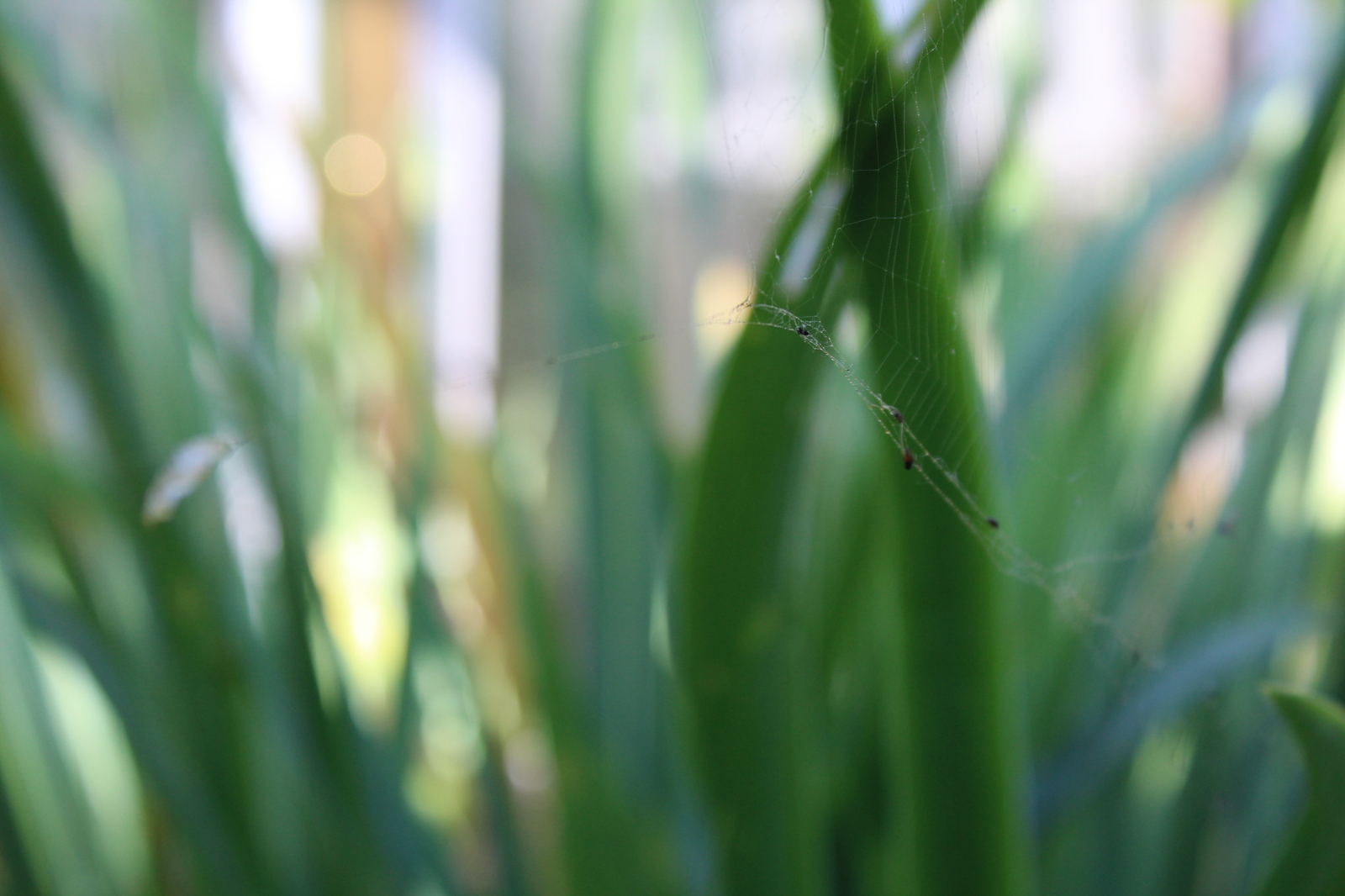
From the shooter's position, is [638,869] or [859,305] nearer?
[859,305]

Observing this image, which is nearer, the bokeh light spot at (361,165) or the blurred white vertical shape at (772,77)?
the blurred white vertical shape at (772,77)

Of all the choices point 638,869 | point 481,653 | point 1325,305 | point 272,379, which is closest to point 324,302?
point 272,379

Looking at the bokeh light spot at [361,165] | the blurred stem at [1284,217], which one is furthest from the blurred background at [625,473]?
the bokeh light spot at [361,165]

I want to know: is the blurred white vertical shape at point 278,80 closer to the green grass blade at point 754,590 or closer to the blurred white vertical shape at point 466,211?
the blurred white vertical shape at point 466,211

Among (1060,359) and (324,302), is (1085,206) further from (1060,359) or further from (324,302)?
Answer: (324,302)

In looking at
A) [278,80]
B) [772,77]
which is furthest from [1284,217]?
[278,80]

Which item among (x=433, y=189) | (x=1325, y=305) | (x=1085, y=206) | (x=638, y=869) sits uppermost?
(x=433, y=189)
